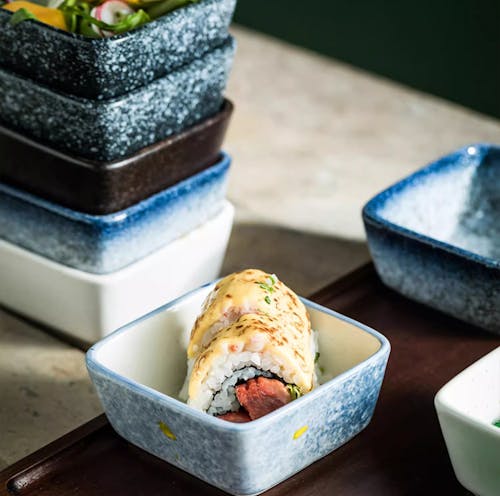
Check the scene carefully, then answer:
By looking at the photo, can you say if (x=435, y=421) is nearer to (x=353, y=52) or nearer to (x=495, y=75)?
(x=495, y=75)

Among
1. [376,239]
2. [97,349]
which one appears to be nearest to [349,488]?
[97,349]

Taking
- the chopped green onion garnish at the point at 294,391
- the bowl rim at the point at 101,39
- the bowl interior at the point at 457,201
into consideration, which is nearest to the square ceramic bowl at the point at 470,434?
the chopped green onion garnish at the point at 294,391

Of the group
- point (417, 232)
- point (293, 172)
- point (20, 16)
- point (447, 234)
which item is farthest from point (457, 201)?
point (20, 16)

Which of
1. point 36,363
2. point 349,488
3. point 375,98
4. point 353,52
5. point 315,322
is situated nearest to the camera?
point 349,488

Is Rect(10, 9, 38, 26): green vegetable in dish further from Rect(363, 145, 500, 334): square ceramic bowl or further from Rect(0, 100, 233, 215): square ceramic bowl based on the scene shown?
Rect(363, 145, 500, 334): square ceramic bowl

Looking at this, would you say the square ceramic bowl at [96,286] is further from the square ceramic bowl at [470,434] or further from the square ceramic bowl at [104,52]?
the square ceramic bowl at [470,434]

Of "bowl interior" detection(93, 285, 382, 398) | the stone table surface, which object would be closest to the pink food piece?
"bowl interior" detection(93, 285, 382, 398)

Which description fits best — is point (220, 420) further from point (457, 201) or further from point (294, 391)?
point (457, 201)
